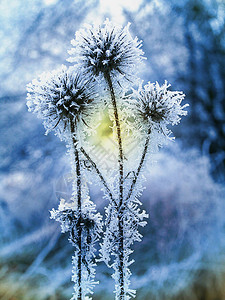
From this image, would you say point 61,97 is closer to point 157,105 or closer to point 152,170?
point 157,105

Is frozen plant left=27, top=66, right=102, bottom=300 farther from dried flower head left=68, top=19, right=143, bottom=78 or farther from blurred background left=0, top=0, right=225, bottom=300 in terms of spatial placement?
blurred background left=0, top=0, right=225, bottom=300

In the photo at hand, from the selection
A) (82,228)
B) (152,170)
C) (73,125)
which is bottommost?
(82,228)

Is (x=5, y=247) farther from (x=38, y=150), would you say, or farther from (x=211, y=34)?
(x=211, y=34)

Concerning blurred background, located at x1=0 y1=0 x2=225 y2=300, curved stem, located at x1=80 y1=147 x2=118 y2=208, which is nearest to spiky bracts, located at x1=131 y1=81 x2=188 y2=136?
curved stem, located at x1=80 y1=147 x2=118 y2=208

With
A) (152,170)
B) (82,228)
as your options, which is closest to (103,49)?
(82,228)

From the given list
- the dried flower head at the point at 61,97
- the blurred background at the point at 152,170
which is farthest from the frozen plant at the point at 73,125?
the blurred background at the point at 152,170

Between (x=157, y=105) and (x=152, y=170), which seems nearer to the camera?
(x=157, y=105)

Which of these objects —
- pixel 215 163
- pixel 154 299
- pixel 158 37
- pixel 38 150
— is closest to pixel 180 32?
pixel 158 37

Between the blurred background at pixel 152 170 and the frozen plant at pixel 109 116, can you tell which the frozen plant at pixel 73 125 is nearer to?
the frozen plant at pixel 109 116
